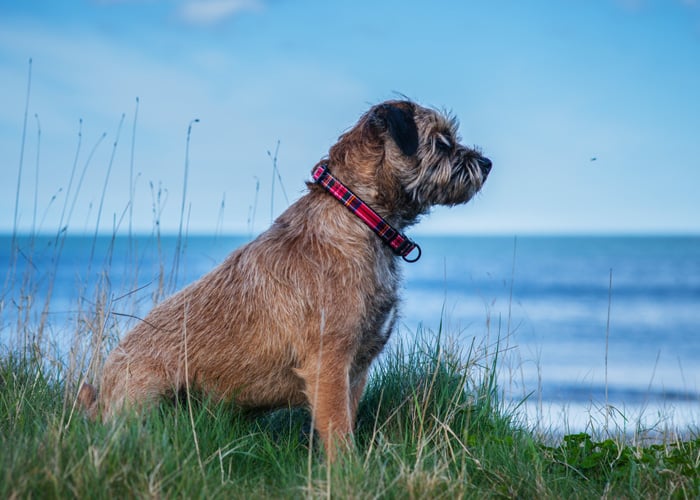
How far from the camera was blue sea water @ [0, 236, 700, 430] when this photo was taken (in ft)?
17.8

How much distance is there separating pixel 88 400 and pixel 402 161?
2157mm

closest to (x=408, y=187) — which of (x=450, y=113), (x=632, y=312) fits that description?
(x=450, y=113)

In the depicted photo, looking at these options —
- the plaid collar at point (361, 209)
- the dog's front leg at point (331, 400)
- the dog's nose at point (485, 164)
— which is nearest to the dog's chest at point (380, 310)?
the plaid collar at point (361, 209)

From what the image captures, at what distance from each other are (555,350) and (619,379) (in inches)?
136

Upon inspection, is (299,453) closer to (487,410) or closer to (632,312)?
(487,410)

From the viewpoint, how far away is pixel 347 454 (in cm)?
333

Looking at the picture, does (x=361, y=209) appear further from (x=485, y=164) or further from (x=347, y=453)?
(x=347, y=453)

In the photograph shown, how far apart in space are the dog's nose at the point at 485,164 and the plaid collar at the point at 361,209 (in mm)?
632

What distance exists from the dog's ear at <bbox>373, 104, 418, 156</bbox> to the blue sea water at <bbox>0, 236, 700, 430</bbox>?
664mm

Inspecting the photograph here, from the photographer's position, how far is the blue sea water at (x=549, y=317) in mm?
5434

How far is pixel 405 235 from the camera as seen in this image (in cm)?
391

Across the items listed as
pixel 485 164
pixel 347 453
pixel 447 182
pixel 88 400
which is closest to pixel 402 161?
pixel 447 182

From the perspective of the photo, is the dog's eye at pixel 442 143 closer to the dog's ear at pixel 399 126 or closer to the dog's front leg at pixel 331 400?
the dog's ear at pixel 399 126

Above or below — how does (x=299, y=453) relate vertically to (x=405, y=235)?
below
